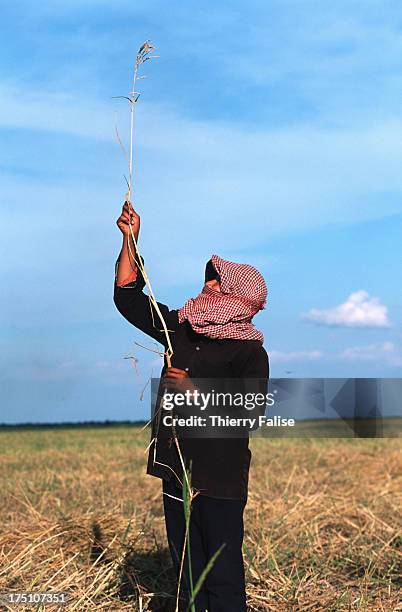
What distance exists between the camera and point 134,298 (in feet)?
13.9

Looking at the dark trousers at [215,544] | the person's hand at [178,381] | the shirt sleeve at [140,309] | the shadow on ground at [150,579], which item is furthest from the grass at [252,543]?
the shirt sleeve at [140,309]

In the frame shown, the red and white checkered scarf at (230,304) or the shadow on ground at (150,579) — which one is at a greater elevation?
the red and white checkered scarf at (230,304)

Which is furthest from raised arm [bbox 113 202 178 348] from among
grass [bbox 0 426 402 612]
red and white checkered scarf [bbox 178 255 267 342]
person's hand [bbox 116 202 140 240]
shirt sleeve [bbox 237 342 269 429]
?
grass [bbox 0 426 402 612]

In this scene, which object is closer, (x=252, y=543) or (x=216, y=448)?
(x=216, y=448)

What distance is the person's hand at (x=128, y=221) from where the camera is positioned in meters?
4.12

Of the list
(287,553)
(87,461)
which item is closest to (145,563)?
(287,553)

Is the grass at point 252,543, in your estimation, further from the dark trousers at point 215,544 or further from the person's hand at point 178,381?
the person's hand at point 178,381

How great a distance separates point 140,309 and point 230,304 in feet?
1.70

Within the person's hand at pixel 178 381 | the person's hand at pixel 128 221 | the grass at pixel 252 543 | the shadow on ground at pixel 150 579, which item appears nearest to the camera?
the person's hand at pixel 178 381

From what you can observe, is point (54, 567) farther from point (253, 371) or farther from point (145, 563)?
point (253, 371)

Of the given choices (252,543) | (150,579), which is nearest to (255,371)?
(150,579)

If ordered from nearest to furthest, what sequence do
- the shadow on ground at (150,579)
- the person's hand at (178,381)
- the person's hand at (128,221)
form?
1. the person's hand at (178,381)
2. the person's hand at (128,221)
3. the shadow on ground at (150,579)

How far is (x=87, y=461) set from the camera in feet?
44.6

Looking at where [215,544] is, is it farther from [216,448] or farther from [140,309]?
[140,309]
